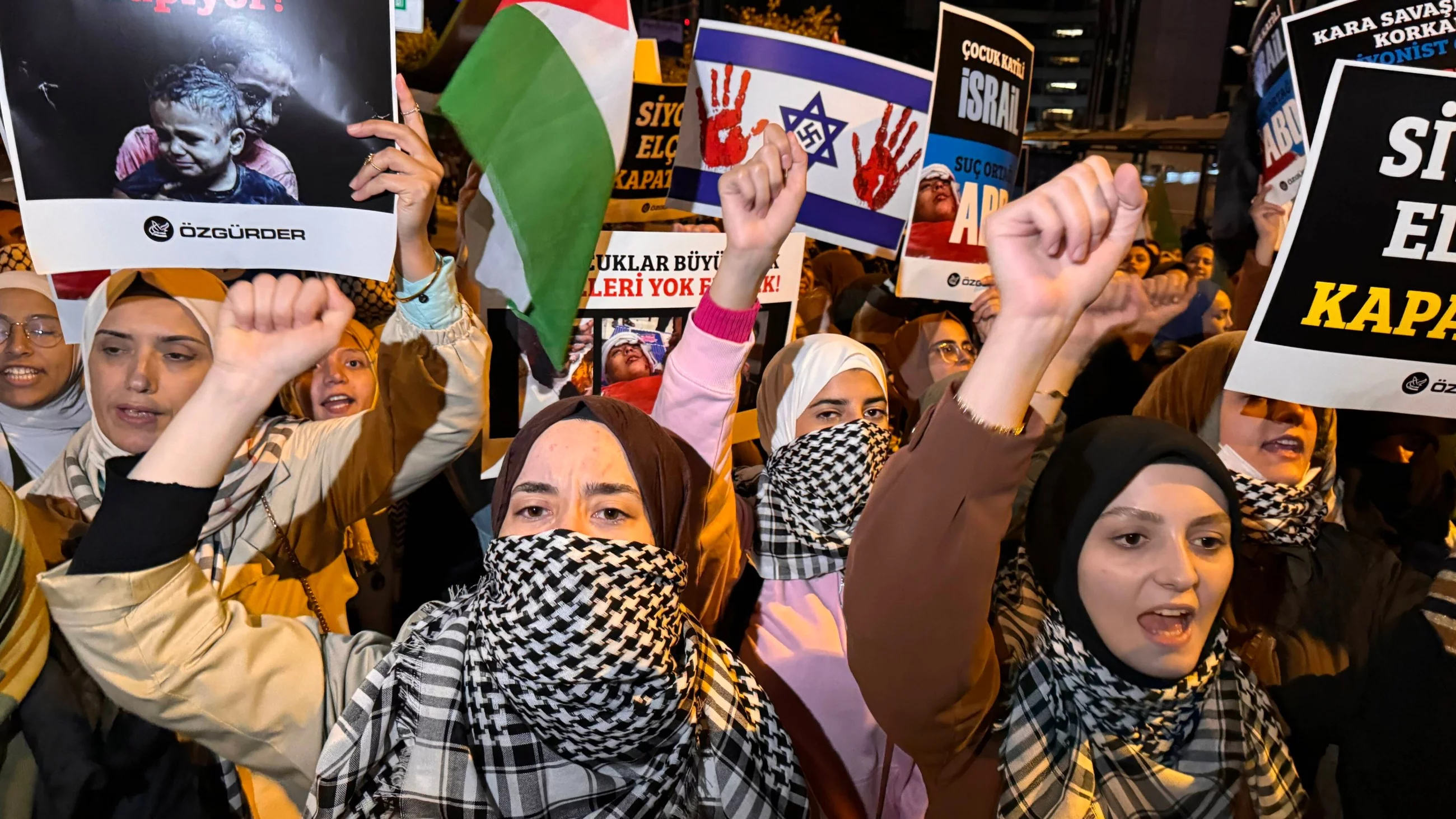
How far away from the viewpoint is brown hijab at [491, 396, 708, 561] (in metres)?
1.65

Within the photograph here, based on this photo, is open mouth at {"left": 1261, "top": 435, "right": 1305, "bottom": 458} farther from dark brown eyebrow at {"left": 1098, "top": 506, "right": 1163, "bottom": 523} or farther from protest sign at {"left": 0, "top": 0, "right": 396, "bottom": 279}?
protest sign at {"left": 0, "top": 0, "right": 396, "bottom": 279}

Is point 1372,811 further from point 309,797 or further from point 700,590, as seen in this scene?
point 309,797

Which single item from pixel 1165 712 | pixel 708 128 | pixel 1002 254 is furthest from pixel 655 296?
pixel 1165 712

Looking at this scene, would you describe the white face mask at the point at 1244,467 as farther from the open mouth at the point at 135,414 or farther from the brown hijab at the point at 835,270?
the brown hijab at the point at 835,270

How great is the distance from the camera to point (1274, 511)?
216 cm

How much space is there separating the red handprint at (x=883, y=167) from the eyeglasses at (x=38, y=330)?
223cm

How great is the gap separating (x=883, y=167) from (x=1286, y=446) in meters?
1.37

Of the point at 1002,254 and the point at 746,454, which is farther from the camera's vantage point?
the point at 746,454

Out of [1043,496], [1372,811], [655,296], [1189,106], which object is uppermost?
[1189,106]

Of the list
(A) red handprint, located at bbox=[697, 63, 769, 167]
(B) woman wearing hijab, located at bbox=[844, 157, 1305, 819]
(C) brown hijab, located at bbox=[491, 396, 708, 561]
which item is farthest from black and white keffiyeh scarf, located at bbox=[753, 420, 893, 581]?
(A) red handprint, located at bbox=[697, 63, 769, 167]

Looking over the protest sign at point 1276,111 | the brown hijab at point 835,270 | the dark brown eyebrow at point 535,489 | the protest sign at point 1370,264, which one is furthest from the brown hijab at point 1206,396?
the brown hijab at point 835,270

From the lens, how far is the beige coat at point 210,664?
134 cm

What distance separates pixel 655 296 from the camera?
257 cm

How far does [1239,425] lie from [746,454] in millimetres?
1507
